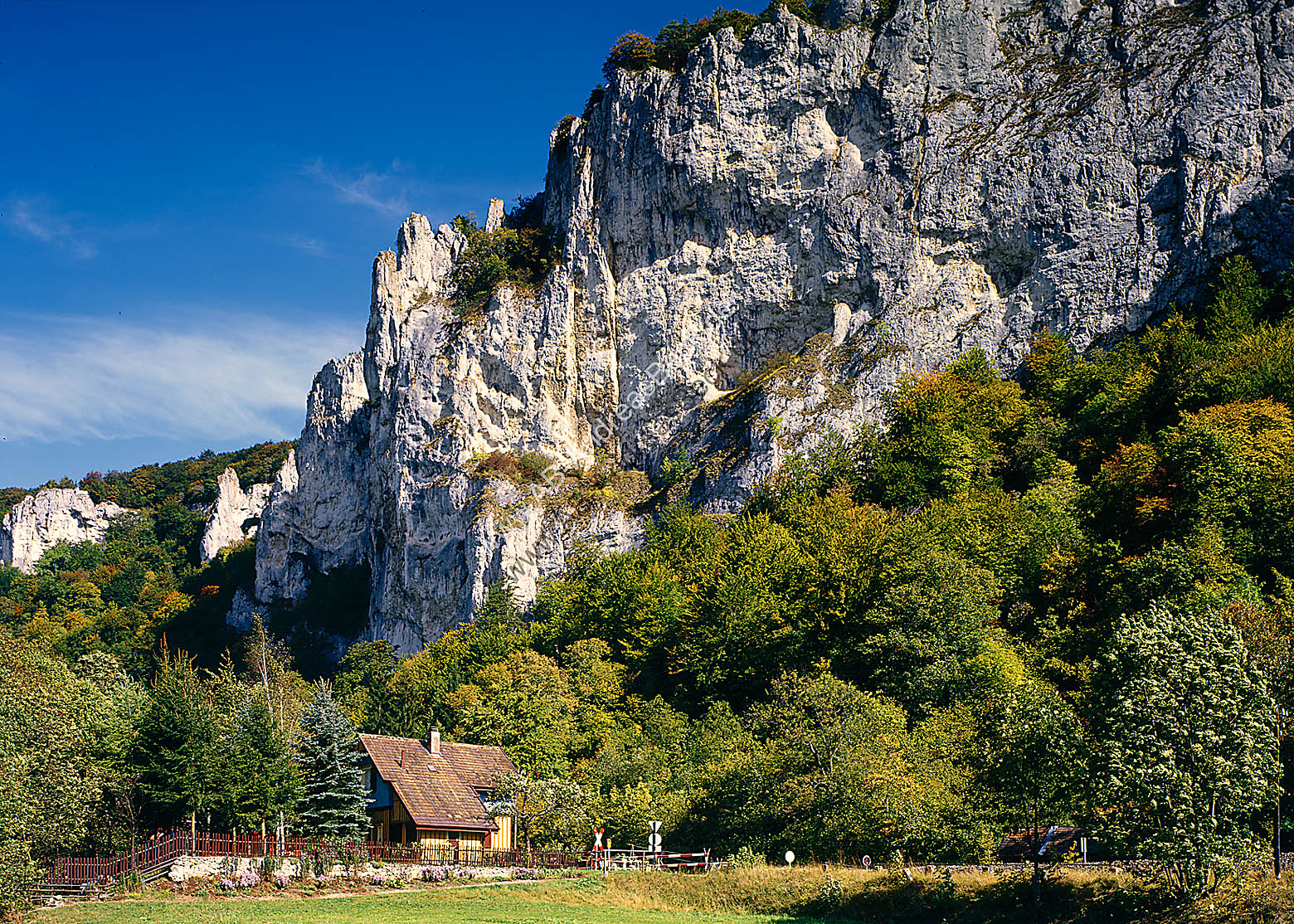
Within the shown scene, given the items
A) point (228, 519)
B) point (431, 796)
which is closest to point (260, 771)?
point (431, 796)

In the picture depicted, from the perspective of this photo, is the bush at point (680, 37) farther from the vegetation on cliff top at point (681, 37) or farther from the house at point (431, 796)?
the house at point (431, 796)

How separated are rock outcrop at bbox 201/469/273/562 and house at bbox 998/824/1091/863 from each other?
382 feet

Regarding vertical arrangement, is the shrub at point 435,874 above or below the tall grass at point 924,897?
above

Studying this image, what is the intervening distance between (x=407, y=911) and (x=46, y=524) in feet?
472

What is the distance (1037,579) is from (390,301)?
66615 mm

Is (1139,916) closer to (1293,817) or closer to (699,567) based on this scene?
(1293,817)

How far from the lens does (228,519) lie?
5472 inches

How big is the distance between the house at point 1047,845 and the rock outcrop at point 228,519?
382ft

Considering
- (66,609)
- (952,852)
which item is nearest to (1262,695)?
(952,852)

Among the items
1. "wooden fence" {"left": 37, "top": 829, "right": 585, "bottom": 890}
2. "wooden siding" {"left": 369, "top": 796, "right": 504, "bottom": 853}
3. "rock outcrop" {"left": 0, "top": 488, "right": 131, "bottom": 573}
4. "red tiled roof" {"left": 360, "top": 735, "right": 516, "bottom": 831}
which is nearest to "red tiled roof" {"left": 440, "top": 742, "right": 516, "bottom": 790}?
"red tiled roof" {"left": 360, "top": 735, "right": 516, "bottom": 831}

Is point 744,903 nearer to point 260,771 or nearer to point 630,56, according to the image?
point 260,771

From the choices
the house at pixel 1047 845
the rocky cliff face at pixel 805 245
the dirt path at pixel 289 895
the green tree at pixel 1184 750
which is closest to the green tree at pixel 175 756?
the dirt path at pixel 289 895

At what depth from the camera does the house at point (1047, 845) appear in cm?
3119

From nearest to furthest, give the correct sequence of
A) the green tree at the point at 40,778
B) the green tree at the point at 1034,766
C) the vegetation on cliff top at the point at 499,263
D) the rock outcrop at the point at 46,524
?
the green tree at the point at 40,778
the green tree at the point at 1034,766
the vegetation on cliff top at the point at 499,263
the rock outcrop at the point at 46,524
